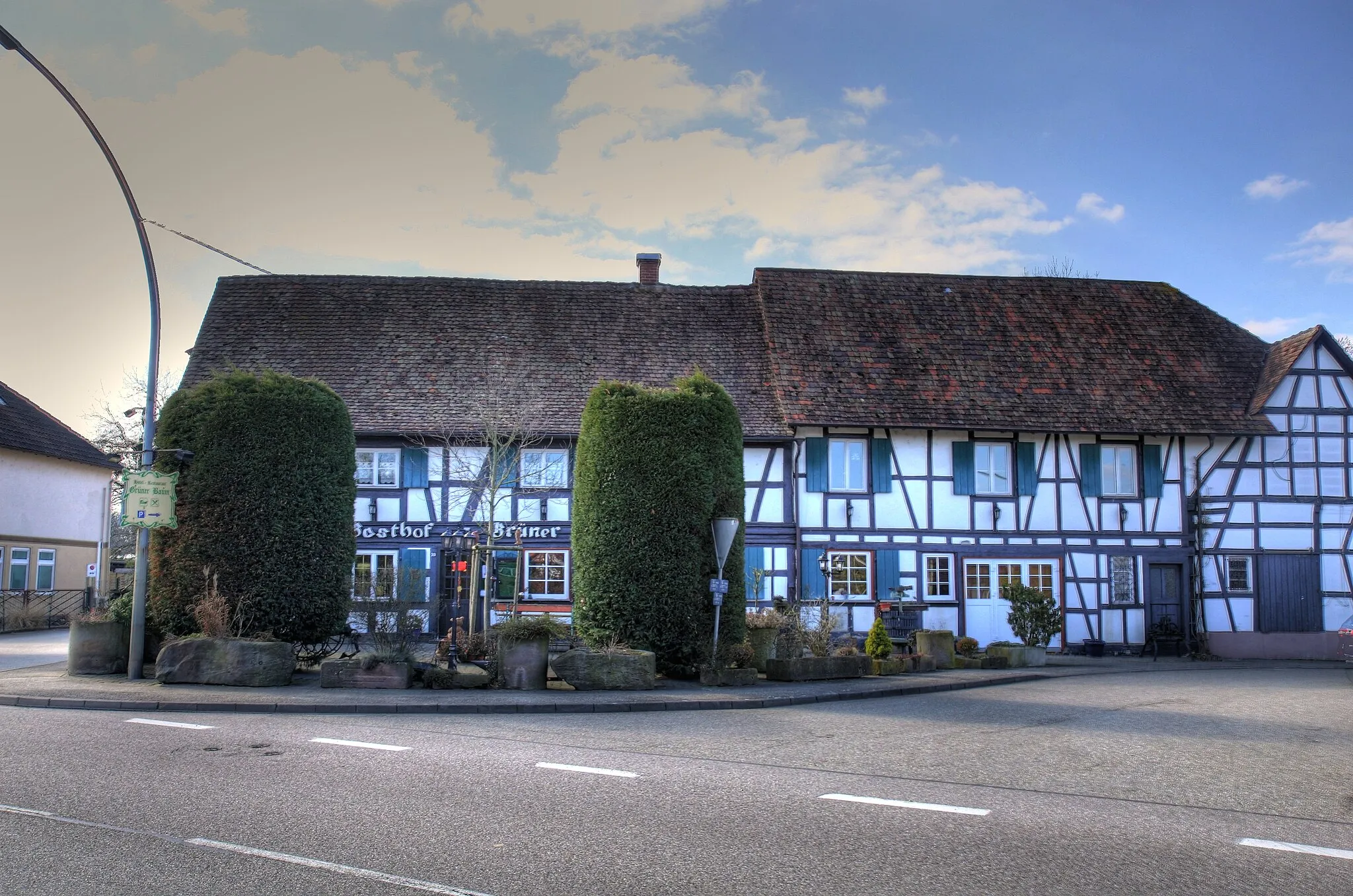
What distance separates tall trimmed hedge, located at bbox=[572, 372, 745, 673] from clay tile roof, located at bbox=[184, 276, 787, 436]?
8.51m

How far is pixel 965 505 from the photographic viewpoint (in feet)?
88.8

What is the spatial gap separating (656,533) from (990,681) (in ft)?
20.9

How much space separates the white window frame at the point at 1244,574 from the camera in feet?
90.2

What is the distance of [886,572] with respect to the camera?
26453 mm

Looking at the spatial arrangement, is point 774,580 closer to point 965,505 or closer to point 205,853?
point 965,505

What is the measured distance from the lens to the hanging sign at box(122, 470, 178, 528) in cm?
1564

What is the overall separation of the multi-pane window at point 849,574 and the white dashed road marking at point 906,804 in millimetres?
18238

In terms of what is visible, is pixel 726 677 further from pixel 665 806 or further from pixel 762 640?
pixel 665 806

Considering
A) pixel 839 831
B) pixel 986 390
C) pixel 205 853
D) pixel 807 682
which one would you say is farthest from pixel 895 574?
pixel 205 853

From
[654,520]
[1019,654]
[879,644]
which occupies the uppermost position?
[654,520]

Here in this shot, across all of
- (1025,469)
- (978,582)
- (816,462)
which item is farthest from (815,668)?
(1025,469)

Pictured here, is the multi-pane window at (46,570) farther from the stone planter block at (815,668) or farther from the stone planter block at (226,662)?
the stone planter block at (815,668)

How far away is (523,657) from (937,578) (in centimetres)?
1404

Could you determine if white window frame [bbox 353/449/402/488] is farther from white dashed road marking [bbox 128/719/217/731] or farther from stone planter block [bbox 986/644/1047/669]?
white dashed road marking [bbox 128/719/217/731]
